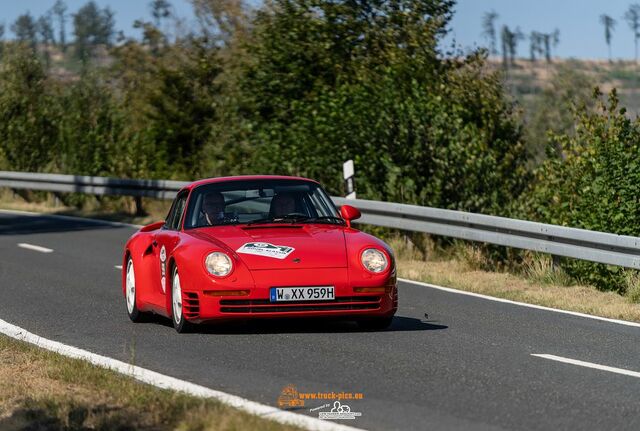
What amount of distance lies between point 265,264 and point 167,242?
4.15ft

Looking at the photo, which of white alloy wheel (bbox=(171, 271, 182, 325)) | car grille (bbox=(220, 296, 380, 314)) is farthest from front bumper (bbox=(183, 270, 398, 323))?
white alloy wheel (bbox=(171, 271, 182, 325))

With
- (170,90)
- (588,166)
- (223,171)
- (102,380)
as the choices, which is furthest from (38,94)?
(102,380)

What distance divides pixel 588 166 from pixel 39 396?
11068mm

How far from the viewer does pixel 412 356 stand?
30.0 ft

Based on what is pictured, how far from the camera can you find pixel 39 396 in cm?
737

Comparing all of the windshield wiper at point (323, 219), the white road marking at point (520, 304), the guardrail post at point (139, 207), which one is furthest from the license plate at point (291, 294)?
the guardrail post at point (139, 207)

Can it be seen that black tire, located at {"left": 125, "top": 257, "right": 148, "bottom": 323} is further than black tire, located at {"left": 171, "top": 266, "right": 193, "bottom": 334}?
Yes

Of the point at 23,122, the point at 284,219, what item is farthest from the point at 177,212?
the point at 23,122

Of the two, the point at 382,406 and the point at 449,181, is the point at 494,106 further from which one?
the point at 382,406

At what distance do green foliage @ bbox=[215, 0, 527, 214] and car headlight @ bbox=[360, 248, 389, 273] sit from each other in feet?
32.0

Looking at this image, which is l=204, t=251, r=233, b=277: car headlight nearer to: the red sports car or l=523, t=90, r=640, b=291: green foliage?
the red sports car
